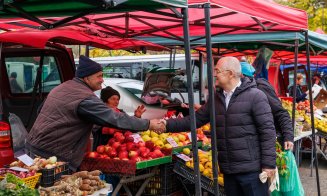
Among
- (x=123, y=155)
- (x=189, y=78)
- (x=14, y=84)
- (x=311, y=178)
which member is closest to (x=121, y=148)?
(x=123, y=155)

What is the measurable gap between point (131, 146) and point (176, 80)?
728cm

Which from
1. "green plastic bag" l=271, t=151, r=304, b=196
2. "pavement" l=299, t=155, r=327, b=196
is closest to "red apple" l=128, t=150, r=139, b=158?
"green plastic bag" l=271, t=151, r=304, b=196

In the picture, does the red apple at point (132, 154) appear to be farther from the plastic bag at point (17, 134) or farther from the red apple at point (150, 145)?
the plastic bag at point (17, 134)

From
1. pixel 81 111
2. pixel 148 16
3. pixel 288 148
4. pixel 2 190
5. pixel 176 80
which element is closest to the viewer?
pixel 2 190

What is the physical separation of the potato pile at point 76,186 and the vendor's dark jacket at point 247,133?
1.24 metres

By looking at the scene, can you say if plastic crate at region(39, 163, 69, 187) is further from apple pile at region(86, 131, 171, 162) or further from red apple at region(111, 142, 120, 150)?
red apple at region(111, 142, 120, 150)

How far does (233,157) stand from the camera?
4586mm

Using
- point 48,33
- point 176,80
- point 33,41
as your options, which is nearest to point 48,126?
point 33,41

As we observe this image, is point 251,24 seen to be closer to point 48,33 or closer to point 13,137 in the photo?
point 48,33

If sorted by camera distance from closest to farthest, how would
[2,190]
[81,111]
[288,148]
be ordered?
[2,190]
[81,111]
[288,148]

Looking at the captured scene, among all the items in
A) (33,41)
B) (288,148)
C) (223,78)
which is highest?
(33,41)

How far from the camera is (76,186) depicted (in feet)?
13.3

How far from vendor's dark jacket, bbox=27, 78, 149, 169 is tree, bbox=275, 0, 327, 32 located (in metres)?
24.1

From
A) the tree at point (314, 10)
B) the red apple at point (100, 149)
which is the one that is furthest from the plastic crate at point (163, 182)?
the tree at point (314, 10)
